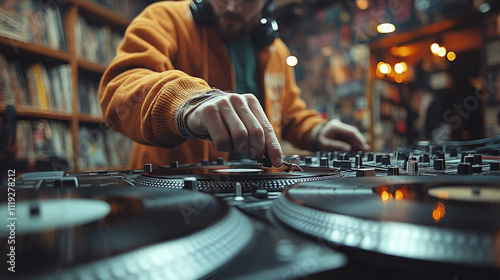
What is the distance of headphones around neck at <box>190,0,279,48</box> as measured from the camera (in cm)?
127

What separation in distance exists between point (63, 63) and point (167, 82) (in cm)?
151

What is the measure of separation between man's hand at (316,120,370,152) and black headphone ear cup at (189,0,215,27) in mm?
724

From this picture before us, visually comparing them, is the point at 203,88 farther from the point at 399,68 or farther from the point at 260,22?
the point at 399,68

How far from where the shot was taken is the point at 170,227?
0.25 metres

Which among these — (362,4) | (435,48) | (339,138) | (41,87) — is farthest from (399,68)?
(41,87)

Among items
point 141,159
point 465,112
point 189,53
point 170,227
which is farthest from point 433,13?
point 170,227

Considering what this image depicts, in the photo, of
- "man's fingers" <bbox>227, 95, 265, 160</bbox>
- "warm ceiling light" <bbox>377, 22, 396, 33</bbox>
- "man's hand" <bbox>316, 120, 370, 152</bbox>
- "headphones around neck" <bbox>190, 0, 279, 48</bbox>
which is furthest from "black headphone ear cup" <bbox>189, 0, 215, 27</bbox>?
"warm ceiling light" <bbox>377, 22, 396, 33</bbox>

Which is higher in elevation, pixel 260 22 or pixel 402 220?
pixel 260 22

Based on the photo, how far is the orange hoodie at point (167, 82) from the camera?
2.59 feet

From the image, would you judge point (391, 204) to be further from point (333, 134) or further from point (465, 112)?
point (465, 112)

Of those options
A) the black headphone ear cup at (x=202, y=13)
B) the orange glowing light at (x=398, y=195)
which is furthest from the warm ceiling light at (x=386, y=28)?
the orange glowing light at (x=398, y=195)

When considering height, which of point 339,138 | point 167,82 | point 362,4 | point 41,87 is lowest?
point 339,138

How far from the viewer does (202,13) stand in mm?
1272

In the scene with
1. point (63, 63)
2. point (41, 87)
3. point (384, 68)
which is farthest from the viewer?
point (384, 68)
